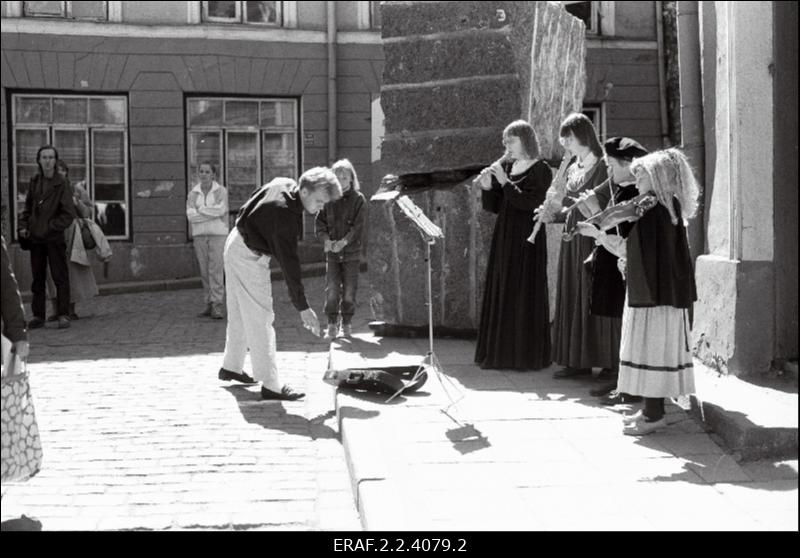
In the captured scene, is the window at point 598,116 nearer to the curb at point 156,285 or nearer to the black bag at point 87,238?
the curb at point 156,285

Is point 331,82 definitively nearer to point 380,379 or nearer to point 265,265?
point 265,265

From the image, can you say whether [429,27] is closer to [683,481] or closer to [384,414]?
[384,414]

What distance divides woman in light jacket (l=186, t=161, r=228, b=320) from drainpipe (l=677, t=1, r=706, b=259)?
5.75 m

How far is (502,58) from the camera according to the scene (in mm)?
8617

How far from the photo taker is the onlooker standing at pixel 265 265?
6.74 meters

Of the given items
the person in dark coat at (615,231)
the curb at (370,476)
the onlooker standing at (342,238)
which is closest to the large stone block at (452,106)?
the onlooker standing at (342,238)

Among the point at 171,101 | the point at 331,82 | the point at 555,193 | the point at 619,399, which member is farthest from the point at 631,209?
the point at 171,101

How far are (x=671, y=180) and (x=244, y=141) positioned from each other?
1241 cm

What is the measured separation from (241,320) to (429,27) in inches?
121

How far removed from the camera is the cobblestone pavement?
4824 mm

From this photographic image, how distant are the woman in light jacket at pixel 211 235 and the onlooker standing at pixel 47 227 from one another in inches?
51.8

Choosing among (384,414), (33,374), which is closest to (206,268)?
(33,374)

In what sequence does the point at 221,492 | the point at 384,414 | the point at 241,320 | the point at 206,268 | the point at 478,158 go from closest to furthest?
the point at 221,492 < the point at 384,414 < the point at 241,320 < the point at 478,158 < the point at 206,268

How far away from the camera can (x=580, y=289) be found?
6898 millimetres
